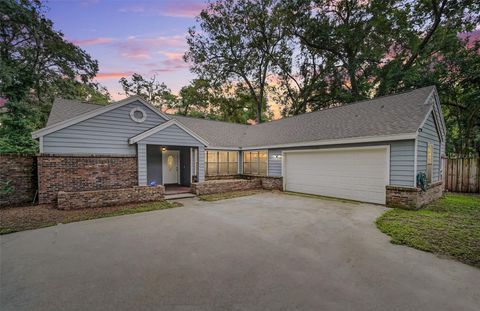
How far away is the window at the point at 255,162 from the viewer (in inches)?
538

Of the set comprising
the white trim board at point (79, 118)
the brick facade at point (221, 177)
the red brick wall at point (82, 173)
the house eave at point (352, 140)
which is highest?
the white trim board at point (79, 118)

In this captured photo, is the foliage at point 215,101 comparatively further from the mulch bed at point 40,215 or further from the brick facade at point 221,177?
the mulch bed at point 40,215

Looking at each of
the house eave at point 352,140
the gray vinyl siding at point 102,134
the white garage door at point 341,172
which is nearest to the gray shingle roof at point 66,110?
the gray vinyl siding at point 102,134

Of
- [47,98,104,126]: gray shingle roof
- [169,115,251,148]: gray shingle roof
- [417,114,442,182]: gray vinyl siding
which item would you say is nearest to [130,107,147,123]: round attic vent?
[47,98,104,126]: gray shingle roof

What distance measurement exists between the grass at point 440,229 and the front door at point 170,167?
1076 cm

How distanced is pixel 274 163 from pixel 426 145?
718cm

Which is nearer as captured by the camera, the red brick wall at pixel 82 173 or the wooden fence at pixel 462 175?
the red brick wall at pixel 82 173

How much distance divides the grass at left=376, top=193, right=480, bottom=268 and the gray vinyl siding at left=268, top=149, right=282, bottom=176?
20.4 feet

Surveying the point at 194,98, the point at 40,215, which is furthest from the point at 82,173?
the point at 194,98

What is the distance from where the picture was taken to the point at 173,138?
411 inches

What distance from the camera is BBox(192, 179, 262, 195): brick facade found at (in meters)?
10.4

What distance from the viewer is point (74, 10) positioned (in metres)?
9.15

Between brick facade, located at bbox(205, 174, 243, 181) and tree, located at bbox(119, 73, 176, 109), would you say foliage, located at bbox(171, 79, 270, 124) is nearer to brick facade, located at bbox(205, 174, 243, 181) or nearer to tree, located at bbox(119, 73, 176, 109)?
tree, located at bbox(119, 73, 176, 109)

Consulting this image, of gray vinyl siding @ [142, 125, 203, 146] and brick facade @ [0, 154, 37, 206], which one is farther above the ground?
gray vinyl siding @ [142, 125, 203, 146]
